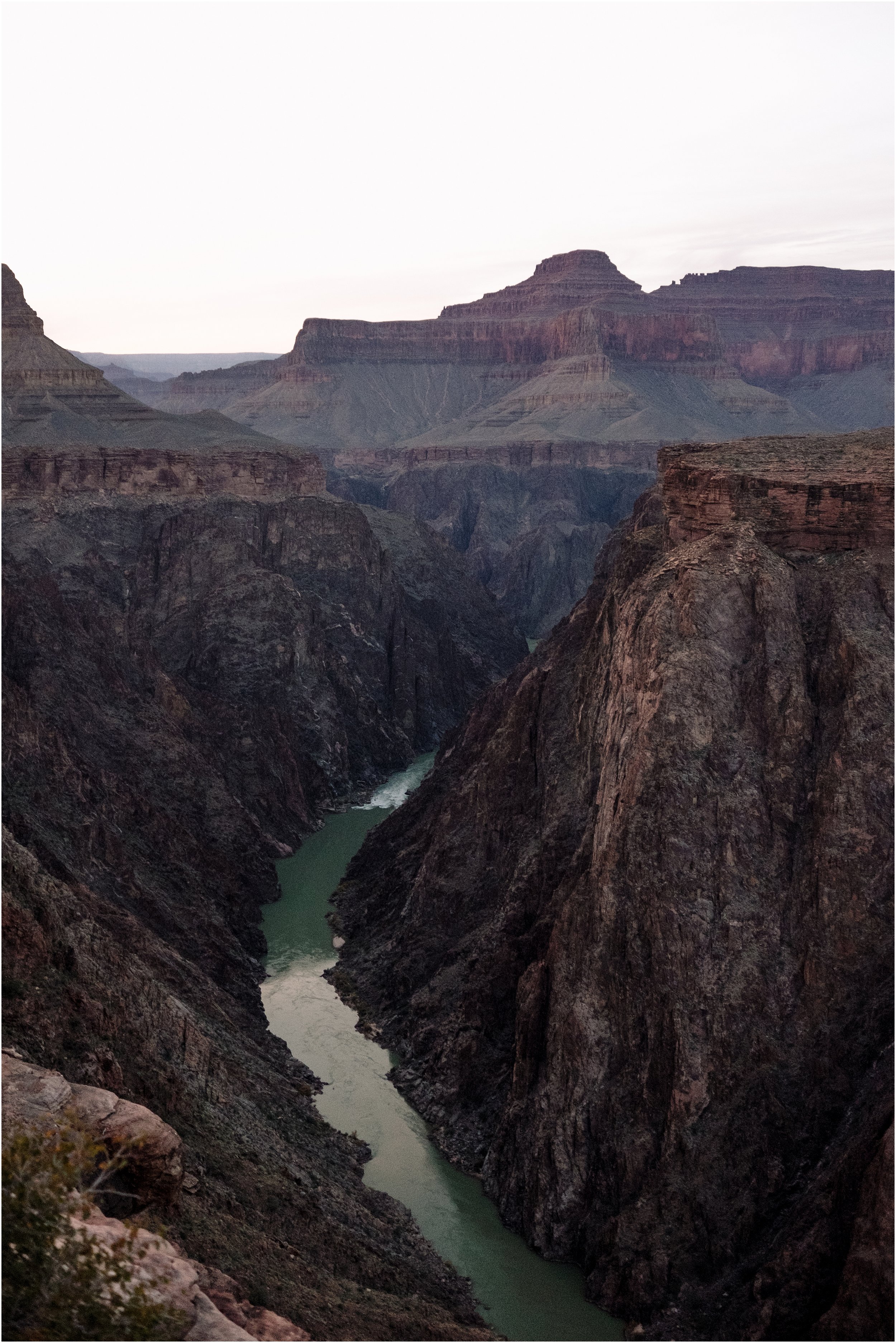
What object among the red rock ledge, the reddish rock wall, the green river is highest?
the reddish rock wall

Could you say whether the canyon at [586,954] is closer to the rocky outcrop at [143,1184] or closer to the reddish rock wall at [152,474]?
the rocky outcrop at [143,1184]

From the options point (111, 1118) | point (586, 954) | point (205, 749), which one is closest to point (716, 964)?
point (586, 954)

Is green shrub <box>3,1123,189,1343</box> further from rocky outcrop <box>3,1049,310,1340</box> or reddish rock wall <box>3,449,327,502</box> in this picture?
reddish rock wall <box>3,449,327,502</box>

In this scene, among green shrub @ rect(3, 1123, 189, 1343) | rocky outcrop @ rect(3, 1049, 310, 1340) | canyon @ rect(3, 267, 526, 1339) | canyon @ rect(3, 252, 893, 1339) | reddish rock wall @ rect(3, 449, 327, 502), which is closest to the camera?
green shrub @ rect(3, 1123, 189, 1343)

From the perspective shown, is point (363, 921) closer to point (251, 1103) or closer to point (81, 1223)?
point (251, 1103)

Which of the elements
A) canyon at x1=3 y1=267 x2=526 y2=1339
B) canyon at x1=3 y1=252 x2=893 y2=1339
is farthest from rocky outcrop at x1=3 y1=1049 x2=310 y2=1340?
canyon at x1=3 y1=267 x2=526 y2=1339

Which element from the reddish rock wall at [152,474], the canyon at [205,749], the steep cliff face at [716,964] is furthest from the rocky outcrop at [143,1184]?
the reddish rock wall at [152,474]
